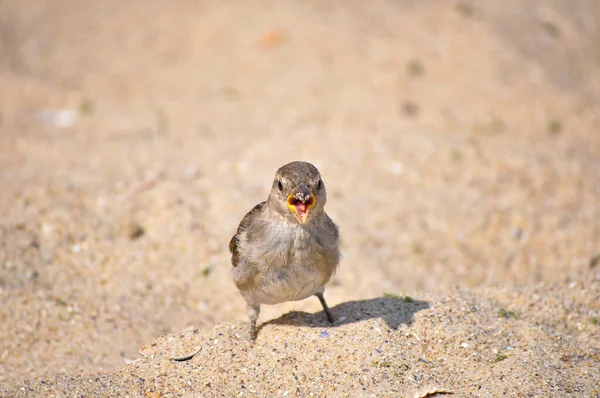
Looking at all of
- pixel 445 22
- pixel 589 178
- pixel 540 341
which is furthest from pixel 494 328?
pixel 445 22

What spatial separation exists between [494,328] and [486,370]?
60 centimetres

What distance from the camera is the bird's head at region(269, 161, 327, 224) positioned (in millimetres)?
4785

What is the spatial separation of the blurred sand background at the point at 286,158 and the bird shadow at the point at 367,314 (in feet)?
0.54

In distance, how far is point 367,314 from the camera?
17.5 ft

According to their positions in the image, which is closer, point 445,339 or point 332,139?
point 445,339

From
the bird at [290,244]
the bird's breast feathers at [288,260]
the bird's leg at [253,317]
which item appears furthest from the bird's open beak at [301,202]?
the bird's leg at [253,317]

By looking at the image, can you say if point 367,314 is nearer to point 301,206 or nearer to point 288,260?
point 288,260

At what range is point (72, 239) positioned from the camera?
7367 mm

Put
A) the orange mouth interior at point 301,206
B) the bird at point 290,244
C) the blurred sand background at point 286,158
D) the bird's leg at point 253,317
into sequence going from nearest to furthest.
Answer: the orange mouth interior at point 301,206
the bird at point 290,244
the bird's leg at point 253,317
the blurred sand background at point 286,158

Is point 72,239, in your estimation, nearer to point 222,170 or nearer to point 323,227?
point 222,170

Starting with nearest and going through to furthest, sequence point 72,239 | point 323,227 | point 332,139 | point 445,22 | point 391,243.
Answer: point 323,227
point 72,239
point 391,243
point 332,139
point 445,22

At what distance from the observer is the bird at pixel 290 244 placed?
488 cm

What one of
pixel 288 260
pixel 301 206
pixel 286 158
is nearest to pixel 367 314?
pixel 288 260

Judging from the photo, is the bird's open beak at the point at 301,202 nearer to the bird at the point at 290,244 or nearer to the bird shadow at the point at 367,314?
the bird at the point at 290,244
